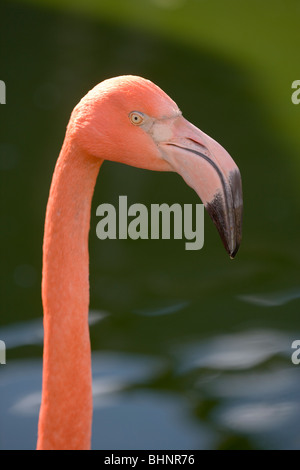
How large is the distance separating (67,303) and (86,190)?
31 cm

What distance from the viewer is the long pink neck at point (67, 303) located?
243cm

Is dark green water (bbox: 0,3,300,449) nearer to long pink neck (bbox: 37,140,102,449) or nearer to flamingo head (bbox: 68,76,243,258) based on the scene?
long pink neck (bbox: 37,140,102,449)

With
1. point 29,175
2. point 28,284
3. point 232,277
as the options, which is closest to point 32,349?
point 28,284

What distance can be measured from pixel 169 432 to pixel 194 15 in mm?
3610

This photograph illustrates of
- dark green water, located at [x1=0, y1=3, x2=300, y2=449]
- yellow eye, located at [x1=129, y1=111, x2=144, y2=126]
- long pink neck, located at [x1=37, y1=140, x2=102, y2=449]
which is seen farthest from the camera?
dark green water, located at [x1=0, y1=3, x2=300, y2=449]

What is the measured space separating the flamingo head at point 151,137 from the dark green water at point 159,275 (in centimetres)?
131

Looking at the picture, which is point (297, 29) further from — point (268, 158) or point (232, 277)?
point (232, 277)

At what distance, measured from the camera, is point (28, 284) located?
427 centimetres

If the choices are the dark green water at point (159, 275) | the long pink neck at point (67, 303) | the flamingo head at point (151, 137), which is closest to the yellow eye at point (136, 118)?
the flamingo head at point (151, 137)

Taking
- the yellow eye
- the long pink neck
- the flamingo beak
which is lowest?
the long pink neck

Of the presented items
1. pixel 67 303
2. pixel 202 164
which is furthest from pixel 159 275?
pixel 202 164

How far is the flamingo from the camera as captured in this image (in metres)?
2.34

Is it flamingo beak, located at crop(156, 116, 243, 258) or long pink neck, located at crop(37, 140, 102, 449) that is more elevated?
flamingo beak, located at crop(156, 116, 243, 258)

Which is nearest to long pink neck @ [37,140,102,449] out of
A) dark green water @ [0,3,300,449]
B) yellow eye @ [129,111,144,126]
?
yellow eye @ [129,111,144,126]
